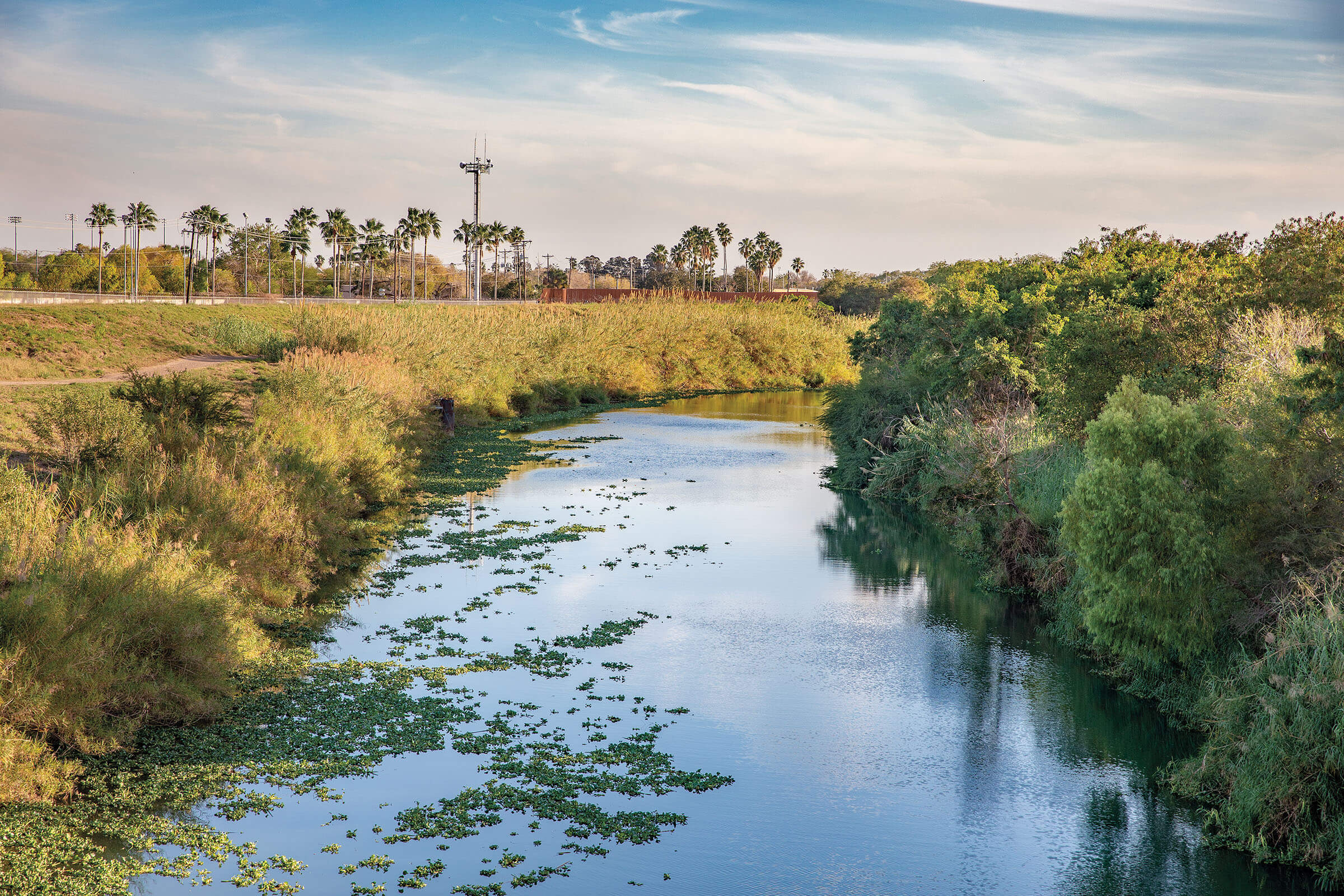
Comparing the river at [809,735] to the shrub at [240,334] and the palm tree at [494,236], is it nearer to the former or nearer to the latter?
the shrub at [240,334]

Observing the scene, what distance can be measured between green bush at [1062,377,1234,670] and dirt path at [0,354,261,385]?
19.5 meters

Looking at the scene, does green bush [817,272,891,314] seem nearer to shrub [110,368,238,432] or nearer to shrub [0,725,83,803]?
shrub [110,368,238,432]

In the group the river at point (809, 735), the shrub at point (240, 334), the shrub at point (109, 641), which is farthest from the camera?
the shrub at point (240, 334)

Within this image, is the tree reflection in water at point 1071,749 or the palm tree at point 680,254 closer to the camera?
the tree reflection in water at point 1071,749

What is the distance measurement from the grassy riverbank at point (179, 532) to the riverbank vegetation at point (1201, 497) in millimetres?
10409

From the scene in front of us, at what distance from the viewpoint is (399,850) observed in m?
9.30

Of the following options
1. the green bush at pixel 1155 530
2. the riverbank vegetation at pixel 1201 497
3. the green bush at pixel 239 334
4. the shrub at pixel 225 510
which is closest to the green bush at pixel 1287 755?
the riverbank vegetation at pixel 1201 497

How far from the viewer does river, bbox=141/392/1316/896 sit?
369 inches

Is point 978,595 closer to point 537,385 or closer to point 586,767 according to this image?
point 586,767

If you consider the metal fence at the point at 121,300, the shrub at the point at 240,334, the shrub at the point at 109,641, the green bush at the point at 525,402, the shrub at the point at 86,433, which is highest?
the metal fence at the point at 121,300

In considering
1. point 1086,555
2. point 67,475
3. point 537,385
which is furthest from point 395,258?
point 1086,555

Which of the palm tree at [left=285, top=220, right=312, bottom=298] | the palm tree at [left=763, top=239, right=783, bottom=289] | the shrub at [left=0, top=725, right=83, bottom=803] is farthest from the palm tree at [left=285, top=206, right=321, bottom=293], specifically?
the shrub at [left=0, top=725, right=83, bottom=803]

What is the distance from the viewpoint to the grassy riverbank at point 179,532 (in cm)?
1035

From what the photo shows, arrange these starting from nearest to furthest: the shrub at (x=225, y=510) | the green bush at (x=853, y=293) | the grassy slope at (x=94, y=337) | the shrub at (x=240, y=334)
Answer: the shrub at (x=225, y=510) < the grassy slope at (x=94, y=337) < the shrub at (x=240, y=334) < the green bush at (x=853, y=293)
